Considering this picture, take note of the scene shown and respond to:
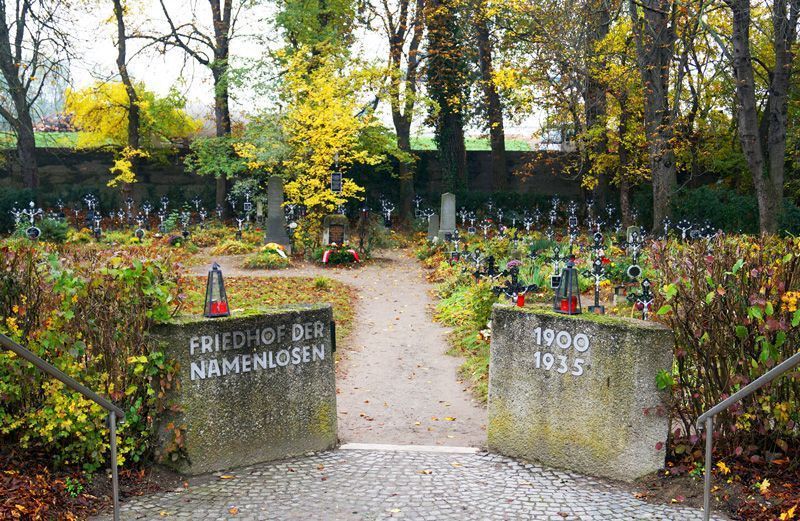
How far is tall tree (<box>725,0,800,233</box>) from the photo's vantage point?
14172 mm

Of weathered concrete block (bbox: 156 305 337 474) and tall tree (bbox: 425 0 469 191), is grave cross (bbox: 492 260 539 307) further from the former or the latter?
tall tree (bbox: 425 0 469 191)

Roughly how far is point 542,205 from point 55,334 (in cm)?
2506

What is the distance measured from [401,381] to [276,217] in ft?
40.5

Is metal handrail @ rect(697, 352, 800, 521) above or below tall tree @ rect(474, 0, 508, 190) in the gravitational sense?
below

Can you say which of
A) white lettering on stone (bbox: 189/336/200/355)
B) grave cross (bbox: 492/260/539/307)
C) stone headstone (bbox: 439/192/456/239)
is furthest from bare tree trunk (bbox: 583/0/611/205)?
white lettering on stone (bbox: 189/336/200/355)

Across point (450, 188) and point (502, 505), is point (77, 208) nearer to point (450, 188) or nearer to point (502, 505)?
point (450, 188)

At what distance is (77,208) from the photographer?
91.5 ft

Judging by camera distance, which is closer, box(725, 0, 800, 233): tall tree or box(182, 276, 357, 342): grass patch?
box(182, 276, 357, 342): grass patch

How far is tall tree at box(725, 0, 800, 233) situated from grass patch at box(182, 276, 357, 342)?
8.07m

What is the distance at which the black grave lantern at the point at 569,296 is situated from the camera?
19.7 feet

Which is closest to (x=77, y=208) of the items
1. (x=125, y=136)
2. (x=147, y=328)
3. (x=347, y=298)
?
(x=125, y=136)

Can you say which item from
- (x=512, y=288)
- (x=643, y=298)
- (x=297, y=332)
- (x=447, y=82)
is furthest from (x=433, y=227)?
(x=297, y=332)

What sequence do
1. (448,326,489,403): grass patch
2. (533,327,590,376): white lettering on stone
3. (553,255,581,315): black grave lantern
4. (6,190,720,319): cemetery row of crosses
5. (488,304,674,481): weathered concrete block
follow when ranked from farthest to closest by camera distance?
(6,190,720,319): cemetery row of crosses < (448,326,489,403): grass patch < (553,255,581,315): black grave lantern < (533,327,590,376): white lettering on stone < (488,304,674,481): weathered concrete block

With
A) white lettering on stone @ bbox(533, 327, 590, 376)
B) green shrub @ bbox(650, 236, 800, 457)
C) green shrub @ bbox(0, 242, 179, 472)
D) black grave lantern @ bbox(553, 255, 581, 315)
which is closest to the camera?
green shrub @ bbox(0, 242, 179, 472)
